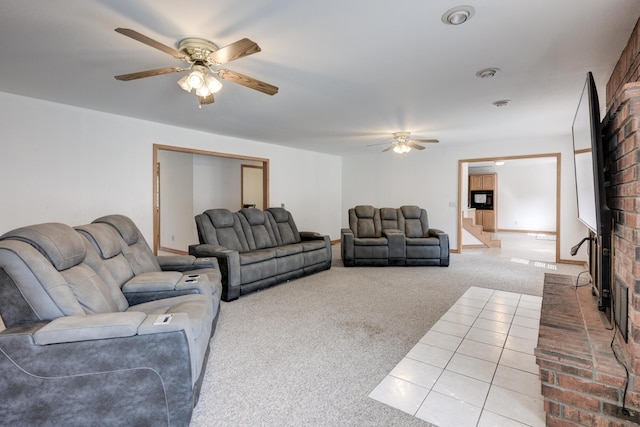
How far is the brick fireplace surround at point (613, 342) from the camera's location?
1.43 metres

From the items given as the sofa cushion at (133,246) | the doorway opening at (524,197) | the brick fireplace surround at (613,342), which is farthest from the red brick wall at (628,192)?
the doorway opening at (524,197)

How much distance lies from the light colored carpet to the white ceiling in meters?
2.30

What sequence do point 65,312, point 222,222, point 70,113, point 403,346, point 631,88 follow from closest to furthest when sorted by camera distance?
point 631,88 → point 65,312 → point 403,346 → point 70,113 → point 222,222

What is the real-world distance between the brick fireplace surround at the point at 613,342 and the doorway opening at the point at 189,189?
5.27 m

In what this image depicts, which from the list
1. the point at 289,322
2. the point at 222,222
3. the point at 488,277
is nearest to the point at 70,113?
the point at 222,222

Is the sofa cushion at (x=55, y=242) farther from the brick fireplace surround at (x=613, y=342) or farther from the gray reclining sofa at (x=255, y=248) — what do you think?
the brick fireplace surround at (x=613, y=342)

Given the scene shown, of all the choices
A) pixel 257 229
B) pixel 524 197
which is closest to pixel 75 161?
pixel 257 229

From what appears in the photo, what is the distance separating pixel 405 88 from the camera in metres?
3.12

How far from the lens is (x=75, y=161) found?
149 inches

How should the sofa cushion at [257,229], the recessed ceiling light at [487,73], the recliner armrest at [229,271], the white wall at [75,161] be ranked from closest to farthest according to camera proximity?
the recessed ceiling light at [487,73] < the white wall at [75,161] < the recliner armrest at [229,271] < the sofa cushion at [257,229]

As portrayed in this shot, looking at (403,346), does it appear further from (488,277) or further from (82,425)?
(488,277)

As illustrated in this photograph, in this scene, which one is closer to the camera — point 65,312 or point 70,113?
point 65,312

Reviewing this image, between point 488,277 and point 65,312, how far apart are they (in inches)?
195

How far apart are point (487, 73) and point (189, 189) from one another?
19.2 ft
